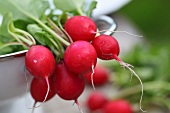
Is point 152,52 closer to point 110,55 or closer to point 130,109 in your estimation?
point 130,109

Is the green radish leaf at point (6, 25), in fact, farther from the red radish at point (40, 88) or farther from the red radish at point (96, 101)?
the red radish at point (96, 101)

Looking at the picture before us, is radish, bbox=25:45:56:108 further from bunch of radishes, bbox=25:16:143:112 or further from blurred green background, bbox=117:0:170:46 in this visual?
blurred green background, bbox=117:0:170:46

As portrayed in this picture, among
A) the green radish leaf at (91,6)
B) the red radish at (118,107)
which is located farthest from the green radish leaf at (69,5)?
the red radish at (118,107)

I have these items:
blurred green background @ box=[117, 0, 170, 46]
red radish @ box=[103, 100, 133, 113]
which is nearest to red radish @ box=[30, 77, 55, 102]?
red radish @ box=[103, 100, 133, 113]

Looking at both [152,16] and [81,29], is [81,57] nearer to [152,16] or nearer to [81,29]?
[81,29]

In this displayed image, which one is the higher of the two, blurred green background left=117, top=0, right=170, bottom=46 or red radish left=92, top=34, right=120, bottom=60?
red radish left=92, top=34, right=120, bottom=60
